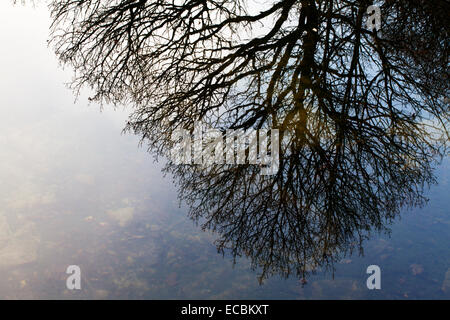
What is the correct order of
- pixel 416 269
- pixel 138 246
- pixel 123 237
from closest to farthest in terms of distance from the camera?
pixel 416 269
pixel 138 246
pixel 123 237

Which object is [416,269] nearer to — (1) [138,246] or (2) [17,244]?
(1) [138,246]

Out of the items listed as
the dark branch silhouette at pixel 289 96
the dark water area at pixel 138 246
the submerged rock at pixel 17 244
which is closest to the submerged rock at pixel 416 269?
the dark water area at pixel 138 246

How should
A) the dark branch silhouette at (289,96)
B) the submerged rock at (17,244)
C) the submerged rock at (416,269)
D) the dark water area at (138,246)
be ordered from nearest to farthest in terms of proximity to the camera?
the dark water area at (138,246)
the submerged rock at (416,269)
the submerged rock at (17,244)
the dark branch silhouette at (289,96)

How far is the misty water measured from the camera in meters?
3.78

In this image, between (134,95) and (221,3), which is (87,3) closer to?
(134,95)

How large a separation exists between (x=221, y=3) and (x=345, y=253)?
6.01m

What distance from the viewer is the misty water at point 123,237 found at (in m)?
3.78

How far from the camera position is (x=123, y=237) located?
14.8ft

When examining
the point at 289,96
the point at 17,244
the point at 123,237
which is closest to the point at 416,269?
the point at 289,96

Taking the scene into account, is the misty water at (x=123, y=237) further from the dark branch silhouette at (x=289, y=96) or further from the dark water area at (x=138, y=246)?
the dark branch silhouette at (x=289, y=96)

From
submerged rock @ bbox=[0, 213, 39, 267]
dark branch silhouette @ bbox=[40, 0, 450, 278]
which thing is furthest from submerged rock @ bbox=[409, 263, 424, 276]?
submerged rock @ bbox=[0, 213, 39, 267]

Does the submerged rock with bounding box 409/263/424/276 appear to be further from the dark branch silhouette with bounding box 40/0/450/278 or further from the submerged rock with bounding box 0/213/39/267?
the submerged rock with bounding box 0/213/39/267

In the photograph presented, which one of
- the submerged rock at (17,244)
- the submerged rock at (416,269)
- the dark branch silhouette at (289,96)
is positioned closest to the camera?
the submerged rock at (416,269)
